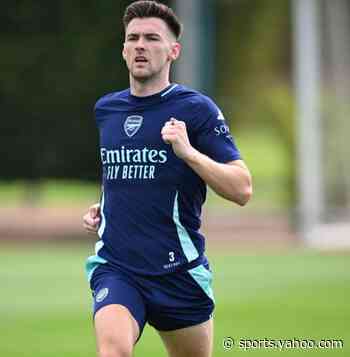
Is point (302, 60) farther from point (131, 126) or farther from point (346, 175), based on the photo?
point (131, 126)

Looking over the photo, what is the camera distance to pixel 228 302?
1442 centimetres

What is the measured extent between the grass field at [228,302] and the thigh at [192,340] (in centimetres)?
342

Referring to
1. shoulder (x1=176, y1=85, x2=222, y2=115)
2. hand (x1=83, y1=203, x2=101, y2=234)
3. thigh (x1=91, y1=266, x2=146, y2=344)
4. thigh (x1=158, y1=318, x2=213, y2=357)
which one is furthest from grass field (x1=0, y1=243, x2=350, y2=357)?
shoulder (x1=176, y1=85, x2=222, y2=115)

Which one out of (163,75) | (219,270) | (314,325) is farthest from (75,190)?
(163,75)

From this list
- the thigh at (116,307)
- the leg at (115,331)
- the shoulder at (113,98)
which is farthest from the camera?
the shoulder at (113,98)

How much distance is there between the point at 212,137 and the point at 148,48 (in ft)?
1.96

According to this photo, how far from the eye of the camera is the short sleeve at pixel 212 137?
651 centimetres

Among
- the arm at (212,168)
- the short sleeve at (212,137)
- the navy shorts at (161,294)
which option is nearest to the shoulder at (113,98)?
the short sleeve at (212,137)

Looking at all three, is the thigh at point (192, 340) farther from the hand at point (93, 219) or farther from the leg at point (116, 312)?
the hand at point (93, 219)

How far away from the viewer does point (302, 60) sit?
25859mm

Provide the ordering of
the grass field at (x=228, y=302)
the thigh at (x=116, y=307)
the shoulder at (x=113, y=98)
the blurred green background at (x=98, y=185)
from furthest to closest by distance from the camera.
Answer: the blurred green background at (x=98, y=185), the grass field at (x=228, y=302), the shoulder at (x=113, y=98), the thigh at (x=116, y=307)

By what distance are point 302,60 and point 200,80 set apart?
221cm

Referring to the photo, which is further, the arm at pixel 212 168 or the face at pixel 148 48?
the face at pixel 148 48

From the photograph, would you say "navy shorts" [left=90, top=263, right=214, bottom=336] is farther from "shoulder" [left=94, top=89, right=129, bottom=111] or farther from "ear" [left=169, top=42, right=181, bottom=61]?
"ear" [left=169, top=42, right=181, bottom=61]
